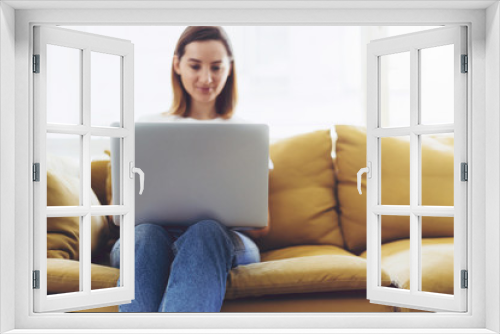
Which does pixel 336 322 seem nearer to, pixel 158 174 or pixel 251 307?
pixel 251 307

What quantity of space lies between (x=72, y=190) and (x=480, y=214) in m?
1.93

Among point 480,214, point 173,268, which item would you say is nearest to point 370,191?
point 480,214

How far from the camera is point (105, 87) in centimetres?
355

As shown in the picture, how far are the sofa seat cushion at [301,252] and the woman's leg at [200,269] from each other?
1.66 feet

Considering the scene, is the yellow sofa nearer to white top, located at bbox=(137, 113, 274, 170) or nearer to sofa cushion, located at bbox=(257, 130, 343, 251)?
sofa cushion, located at bbox=(257, 130, 343, 251)

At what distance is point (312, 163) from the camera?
3.33 metres

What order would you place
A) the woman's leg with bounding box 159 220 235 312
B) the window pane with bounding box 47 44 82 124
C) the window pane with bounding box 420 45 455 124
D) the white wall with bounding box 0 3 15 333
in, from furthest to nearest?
1. the window pane with bounding box 47 44 82 124
2. the window pane with bounding box 420 45 455 124
3. the woman's leg with bounding box 159 220 235 312
4. the white wall with bounding box 0 3 15 333

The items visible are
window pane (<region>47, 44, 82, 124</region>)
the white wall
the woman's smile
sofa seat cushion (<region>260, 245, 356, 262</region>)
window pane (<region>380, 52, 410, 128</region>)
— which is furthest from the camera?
window pane (<region>380, 52, 410, 128</region>)

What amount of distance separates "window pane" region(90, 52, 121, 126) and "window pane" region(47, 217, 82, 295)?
1028 millimetres

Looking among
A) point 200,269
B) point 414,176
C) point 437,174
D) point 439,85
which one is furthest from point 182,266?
point 439,85

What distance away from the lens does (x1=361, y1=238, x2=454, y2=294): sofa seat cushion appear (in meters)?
2.45

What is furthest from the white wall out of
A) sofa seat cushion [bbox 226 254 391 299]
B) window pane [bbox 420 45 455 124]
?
window pane [bbox 420 45 455 124]

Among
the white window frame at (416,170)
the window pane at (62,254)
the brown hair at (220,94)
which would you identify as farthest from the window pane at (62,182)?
the white window frame at (416,170)

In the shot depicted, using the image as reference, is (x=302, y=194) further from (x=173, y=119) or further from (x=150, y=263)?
(x=150, y=263)
